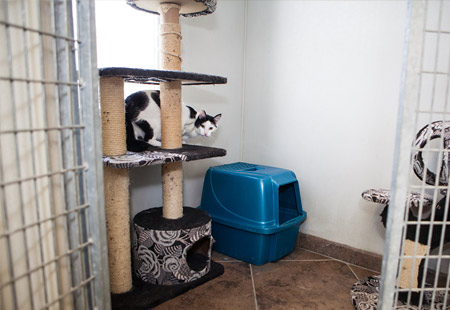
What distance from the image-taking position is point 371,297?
1.40m

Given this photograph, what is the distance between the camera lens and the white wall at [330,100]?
1636 millimetres

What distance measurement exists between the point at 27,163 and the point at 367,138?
60.7 inches

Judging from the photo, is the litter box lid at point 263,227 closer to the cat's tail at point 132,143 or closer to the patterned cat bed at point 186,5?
the cat's tail at point 132,143

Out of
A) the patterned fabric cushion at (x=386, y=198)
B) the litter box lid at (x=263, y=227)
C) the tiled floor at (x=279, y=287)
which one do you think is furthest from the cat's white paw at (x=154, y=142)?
the patterned fabric cushion at (x=386, y=198)

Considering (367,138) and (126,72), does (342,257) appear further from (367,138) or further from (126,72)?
(126,72)

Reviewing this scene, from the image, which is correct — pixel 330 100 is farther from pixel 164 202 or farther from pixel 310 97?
pixel 164 202

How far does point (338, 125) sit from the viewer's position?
180 cm

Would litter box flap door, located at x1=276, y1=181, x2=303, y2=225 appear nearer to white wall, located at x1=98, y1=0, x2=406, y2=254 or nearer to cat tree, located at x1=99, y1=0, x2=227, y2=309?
white wall, located at x1=98, y1=0, x2=406, y2=254

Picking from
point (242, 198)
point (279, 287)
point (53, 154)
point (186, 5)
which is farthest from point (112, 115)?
point (279, 287)

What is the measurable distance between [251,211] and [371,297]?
661 millimetres

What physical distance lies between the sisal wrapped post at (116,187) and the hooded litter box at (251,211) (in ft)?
1.96

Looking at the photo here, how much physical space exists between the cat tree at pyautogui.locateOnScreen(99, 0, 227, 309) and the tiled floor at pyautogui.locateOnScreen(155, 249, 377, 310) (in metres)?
0.08

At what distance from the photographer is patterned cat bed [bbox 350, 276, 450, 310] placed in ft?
4.32

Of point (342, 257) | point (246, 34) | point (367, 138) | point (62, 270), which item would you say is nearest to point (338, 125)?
point (367, 138)
